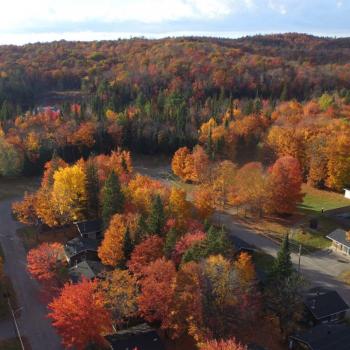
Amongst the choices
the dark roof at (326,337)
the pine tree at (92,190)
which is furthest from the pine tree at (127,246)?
the dark roof at (326,337)

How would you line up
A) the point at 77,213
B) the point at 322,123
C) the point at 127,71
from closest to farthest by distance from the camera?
the point at 77,213 < the point at 322,123 < the point at 127,71

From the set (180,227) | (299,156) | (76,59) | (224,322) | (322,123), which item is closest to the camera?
(224,322)

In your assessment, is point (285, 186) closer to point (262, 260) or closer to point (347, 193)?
point (262, 260)

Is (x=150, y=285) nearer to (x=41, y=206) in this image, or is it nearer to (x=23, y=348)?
(x=23, y=348)

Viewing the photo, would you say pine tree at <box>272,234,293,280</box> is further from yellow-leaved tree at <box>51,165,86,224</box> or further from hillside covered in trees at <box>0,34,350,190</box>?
hillside covered in trees at <box>0,34,350,190</box>

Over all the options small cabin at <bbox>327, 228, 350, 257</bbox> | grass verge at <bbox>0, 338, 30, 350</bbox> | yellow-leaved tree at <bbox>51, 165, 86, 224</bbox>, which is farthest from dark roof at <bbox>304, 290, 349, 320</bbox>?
yellow-leaved tree at <bbox>51, 165, 86, 224</bbox>

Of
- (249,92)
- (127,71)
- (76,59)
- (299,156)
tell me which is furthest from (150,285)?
(76,59)
